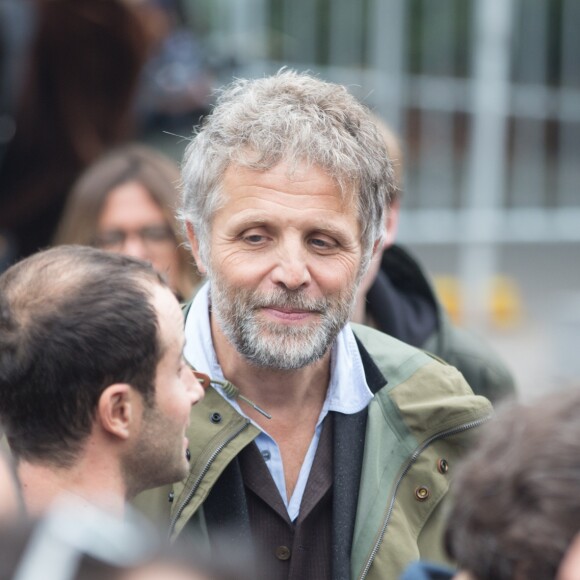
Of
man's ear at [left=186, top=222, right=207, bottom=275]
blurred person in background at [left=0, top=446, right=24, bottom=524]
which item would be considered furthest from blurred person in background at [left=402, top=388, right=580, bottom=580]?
man's ear at [left=186, top=222, right=207, bottom=275]

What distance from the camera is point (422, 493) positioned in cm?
274

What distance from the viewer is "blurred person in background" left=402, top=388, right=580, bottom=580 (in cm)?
153

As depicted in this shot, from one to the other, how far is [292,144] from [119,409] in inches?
30.5

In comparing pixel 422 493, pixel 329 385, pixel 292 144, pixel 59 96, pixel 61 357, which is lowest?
pixel 422 493

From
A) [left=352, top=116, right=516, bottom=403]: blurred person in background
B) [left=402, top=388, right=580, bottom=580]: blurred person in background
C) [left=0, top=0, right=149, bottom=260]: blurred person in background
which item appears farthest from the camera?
[left=0, top=0, right=149, bottom=260]: blurred person in background

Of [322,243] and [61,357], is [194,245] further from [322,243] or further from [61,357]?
[61,357]

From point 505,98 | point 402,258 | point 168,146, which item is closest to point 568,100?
point 505,98

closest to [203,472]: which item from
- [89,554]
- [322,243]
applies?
[322,243]

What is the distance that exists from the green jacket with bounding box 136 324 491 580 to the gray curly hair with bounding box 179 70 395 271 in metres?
0.33

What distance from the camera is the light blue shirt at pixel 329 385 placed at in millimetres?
2746

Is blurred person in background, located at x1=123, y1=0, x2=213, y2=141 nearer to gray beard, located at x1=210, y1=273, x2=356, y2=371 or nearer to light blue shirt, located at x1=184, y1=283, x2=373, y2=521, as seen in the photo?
light blue shirt, located at x1=184, y1=283, x2=373, y2=521

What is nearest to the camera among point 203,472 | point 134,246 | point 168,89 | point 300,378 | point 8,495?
point 8,495

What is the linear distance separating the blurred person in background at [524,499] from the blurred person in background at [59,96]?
3910 millimetres

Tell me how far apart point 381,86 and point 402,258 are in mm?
5912
